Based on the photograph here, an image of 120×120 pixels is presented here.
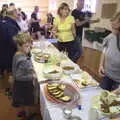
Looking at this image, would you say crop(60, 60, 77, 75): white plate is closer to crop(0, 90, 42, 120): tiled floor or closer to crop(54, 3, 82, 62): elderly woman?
crop(0, 90, 42, 120): tiled floor

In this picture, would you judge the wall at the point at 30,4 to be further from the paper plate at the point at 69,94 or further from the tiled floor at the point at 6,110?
the paper plate at the point at 69,94

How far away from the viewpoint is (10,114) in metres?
2.83

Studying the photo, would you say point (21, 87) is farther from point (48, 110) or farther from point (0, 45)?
point (0, 45)

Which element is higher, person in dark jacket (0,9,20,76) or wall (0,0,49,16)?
Result: wall (0,0,49,16)

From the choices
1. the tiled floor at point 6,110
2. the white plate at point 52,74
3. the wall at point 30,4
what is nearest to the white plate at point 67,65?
the white plate at point 52,74

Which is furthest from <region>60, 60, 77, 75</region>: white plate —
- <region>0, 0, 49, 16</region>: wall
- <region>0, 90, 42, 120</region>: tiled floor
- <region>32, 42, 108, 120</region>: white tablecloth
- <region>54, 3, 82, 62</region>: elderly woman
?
<region>0, 0, 49, 16</region>: wall

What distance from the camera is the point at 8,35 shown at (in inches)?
127

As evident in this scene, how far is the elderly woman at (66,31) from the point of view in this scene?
10.6 ft

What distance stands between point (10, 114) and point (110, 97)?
174 cm

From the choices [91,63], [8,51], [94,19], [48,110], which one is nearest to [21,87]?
[48,110]

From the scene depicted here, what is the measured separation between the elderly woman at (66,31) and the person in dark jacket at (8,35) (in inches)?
24.2

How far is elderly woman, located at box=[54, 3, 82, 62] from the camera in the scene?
10.6ft

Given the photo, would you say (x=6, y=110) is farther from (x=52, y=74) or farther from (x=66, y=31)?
(x=66, y=31)

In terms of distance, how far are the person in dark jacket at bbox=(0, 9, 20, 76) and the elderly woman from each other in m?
0.61
